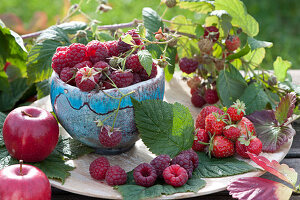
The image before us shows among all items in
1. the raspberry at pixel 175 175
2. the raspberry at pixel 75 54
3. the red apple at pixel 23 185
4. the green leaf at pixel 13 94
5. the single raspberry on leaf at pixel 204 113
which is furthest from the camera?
the green leaf at pixel 13 94

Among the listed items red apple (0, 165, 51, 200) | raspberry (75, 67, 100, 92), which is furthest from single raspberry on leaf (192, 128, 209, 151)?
red apple (0, 165, 51, 200)

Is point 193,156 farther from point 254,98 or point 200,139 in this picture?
point 254,98

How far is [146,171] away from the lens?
1.13 m

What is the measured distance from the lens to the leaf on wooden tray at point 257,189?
1.09 meters

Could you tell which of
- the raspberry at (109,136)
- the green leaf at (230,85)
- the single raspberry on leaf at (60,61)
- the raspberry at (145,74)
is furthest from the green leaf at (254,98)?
the single raspberry on leaf at (60,61)

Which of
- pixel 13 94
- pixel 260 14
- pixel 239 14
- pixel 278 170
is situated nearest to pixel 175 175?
pixel 278 170

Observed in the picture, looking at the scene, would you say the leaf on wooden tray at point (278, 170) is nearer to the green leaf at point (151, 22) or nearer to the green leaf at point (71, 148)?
the green leaf at point (71, 148)

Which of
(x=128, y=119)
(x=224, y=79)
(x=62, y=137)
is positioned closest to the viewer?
(x=128, y=119)

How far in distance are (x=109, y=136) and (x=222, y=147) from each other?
0.31 metres

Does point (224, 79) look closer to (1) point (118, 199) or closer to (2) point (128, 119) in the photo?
(2) point (128, 119)

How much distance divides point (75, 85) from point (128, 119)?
0.55 ft

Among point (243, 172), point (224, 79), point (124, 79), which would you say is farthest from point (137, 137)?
point (224, 79)

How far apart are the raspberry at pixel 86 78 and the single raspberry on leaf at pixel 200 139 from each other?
13.0 inches

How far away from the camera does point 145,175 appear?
3.71 ft
